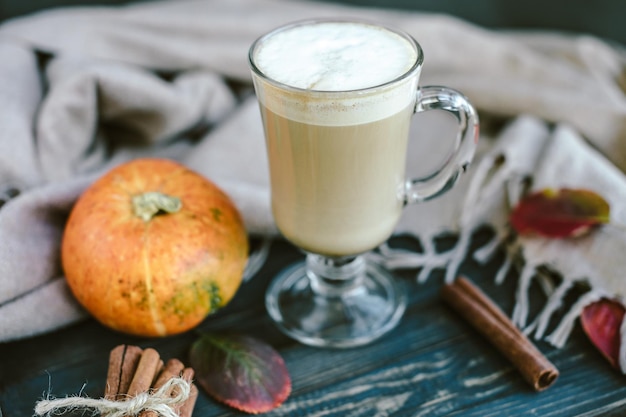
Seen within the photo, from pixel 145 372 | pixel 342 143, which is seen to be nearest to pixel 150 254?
pixel 145 372

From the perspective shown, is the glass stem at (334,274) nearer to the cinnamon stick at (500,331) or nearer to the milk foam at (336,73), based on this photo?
the cinnamon stick at (500,331)

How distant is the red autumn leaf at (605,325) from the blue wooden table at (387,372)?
15 millimetres

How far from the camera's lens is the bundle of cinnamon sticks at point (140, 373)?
870 mm

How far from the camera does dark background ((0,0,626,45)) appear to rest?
161 cm

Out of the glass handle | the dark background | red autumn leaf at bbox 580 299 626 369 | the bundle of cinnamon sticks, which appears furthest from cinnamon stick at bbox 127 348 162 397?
the dark background

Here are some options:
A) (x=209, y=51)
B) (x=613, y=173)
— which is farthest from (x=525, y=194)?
(x=209, y=51)

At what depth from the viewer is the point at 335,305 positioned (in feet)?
3.70

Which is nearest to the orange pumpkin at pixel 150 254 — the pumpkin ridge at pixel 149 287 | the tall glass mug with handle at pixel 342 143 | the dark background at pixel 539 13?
the pumpkin ridge at pixel 149 287

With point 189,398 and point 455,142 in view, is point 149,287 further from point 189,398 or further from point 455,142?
point 455,142

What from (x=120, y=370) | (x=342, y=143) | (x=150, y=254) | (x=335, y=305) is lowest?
(x=335, y=305)

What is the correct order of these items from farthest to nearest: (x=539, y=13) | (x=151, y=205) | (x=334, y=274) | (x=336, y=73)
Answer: (x=539, y=13) < (x=334, y=274) < (x=151, y=205) < (x=336, y=73)

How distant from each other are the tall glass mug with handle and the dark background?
0.71 meters

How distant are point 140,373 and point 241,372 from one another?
14 centimetres

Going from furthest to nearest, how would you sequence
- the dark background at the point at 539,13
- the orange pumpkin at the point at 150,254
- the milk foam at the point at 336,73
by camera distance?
the dark background at the point at 539,13
the orange pumpkin at the point at 150,254
the milk foam at the point at 336,73
